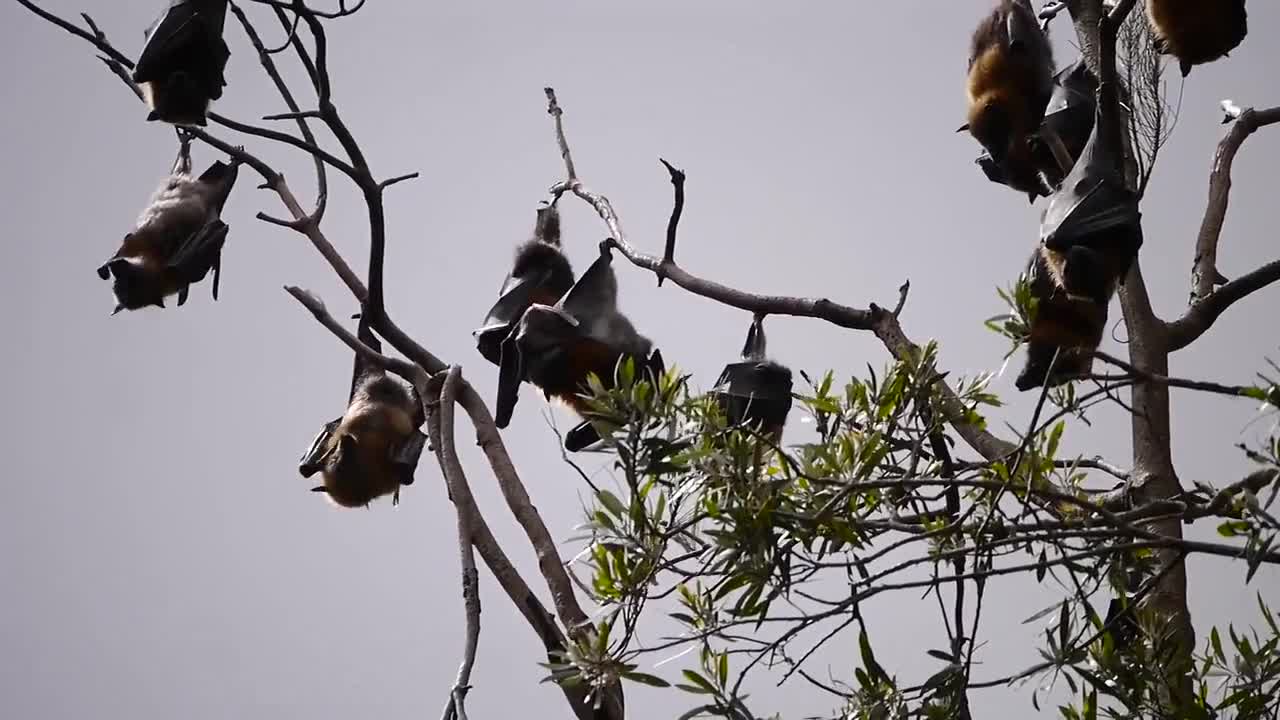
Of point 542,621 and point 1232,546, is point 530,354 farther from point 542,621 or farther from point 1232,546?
point 1232,546

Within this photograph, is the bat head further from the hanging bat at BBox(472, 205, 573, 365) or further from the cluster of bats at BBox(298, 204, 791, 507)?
the hanging bat at BBox(472, 205, 573, 365)

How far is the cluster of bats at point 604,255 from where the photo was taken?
8.20 ft

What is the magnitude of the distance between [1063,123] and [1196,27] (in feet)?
2.05

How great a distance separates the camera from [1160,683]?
186 cm

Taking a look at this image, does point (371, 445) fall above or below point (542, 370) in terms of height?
above

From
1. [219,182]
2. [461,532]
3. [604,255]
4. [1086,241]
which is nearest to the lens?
[461,532]

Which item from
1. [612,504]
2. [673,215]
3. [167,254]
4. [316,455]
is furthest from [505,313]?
[612,504]

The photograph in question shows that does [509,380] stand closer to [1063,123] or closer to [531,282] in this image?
[531,282]

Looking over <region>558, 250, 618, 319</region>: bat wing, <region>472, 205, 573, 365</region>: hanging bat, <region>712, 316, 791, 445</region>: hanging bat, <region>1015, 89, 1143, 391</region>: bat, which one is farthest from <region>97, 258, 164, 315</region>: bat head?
<region>1015, 89, 1143, 391</region>: bat

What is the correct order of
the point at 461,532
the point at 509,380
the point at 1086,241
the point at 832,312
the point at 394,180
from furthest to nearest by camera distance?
the point at 509,380 < the point at 394,180 < the point at 832,312 < the point at 1086,241 < the point at 461,532

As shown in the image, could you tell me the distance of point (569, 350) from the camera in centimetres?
316

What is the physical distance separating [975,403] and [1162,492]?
47cm

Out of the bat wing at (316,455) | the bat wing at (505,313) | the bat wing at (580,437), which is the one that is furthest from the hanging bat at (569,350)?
the bat wing at (316,455)

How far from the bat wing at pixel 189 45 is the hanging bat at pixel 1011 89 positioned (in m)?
2.07
